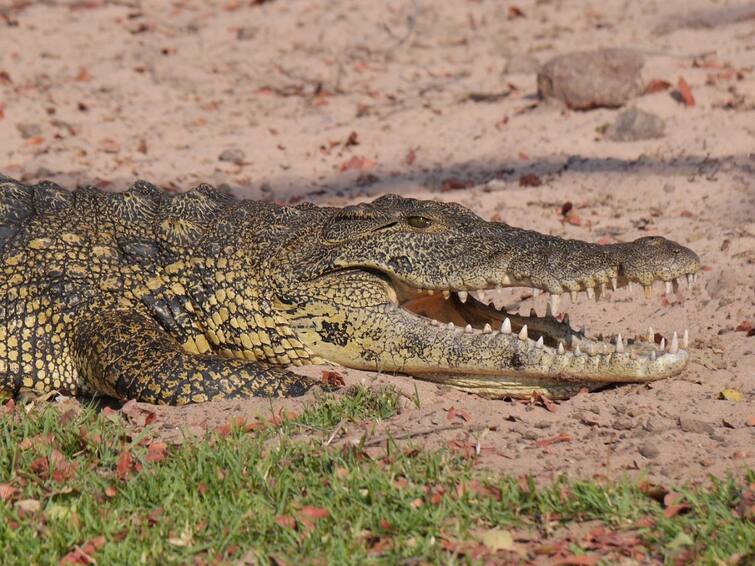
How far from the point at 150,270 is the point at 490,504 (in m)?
2.80

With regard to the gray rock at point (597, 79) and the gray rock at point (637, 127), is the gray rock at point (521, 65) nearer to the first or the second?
Answer: the gray rock at point (597, 79)

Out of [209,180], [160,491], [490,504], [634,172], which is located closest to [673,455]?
[490,504]

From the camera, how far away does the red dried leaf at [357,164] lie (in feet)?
33.4

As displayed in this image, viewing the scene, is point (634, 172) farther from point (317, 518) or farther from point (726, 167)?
point (317, 518)

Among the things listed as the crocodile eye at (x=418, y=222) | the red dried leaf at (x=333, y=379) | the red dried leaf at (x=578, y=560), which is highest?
the crocodile eye at (x=418, y=222)

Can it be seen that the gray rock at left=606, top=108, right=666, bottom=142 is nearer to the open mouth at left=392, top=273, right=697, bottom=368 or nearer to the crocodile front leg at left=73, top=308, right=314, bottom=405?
the open mouth at left=392, top=273, right=697, bottom=368

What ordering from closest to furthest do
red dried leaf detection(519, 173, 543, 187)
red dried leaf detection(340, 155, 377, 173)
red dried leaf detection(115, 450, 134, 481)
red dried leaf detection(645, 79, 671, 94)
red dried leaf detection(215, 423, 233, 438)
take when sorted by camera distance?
red dried leaf detection(115, 450, 134, 481), red dried leaf detection(215, 423, 233, 438), red dried leaf detection(519, 173, 543, 187), red dried leaf detection(340, 155, 377, 173), red dried leaf detection(645, 79, 671, 94)

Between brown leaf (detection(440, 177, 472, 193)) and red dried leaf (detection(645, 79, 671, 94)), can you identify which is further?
red dried leaf (detection(645, 79, 671, 94))

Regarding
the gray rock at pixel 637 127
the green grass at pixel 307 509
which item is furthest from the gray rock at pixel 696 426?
the gray rock at pixel 637 127

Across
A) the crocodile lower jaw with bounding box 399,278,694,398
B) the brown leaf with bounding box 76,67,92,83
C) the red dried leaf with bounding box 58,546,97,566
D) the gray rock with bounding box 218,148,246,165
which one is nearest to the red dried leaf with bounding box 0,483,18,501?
the red dried leaf with bounding box 58,546,97,566

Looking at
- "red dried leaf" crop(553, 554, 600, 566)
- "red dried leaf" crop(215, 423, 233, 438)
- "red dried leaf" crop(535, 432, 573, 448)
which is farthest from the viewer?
"red dried leaf" crop(215, 423, 233, 438)

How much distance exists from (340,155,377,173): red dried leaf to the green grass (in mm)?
5439

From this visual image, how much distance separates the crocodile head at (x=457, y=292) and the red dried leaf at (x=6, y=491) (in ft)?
6.74

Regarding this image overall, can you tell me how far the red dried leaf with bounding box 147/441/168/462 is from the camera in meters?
4.86
